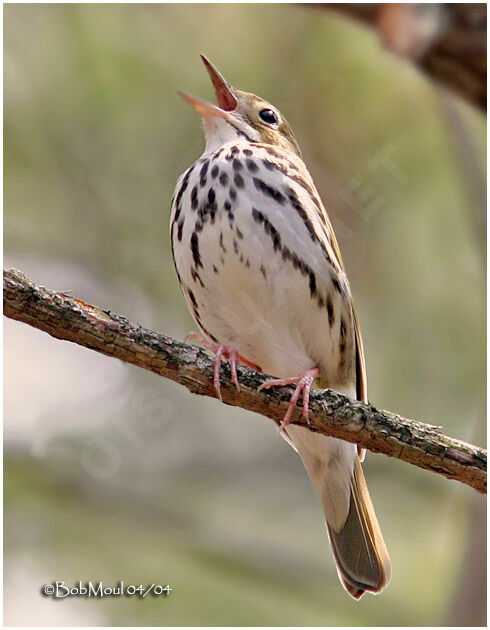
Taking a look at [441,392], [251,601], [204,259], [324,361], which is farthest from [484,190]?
[251,601]

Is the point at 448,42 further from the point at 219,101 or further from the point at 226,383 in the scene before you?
the point at 226,383

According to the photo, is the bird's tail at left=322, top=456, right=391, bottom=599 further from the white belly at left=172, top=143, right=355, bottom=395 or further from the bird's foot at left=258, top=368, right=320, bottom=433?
the bird's foot at left=258, top=368, right=320, bottom=433

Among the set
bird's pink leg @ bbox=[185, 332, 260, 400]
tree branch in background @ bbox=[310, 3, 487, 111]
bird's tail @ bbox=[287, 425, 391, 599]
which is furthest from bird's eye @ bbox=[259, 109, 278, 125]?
bird's tail @ bbox=[287, 425, 391, 599]

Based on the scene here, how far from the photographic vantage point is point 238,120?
393 centimetres

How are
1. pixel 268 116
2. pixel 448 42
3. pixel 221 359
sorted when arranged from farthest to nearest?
pixel 448 42 → pixel 268 116 → pixel 221 359

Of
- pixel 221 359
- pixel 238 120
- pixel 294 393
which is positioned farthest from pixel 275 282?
pixel 238 120

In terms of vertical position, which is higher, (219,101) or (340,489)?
(219,101)

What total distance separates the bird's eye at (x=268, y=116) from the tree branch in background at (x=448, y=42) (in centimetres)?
79

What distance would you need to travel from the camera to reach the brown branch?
2.78 m

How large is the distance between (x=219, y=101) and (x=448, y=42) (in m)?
1.14

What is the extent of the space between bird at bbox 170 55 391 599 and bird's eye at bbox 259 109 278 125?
0.10ft

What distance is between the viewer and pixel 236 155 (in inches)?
142

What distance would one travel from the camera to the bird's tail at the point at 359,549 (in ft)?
12.3

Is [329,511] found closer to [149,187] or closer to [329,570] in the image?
[329,570]
